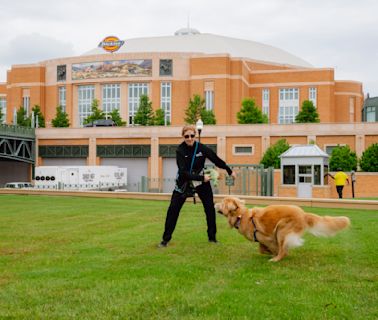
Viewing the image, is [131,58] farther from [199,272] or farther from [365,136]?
[199,272]

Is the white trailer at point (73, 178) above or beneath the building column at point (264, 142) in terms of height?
beneath

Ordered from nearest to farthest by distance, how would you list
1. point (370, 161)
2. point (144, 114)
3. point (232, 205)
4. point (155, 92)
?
point (232, 205) → point (370, 161) → point (144, 114) → point (155, 92)

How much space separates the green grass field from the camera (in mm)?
4902

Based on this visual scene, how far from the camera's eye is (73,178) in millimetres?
44438

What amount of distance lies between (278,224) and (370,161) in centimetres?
3567

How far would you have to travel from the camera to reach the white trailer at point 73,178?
44.2 meters

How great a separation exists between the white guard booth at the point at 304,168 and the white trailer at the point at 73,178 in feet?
66.3

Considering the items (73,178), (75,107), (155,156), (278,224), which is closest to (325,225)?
(278,224)

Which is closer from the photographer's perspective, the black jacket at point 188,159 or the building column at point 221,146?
the black jacket at point 188,159

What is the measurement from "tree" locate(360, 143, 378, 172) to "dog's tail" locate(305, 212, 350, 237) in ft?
116

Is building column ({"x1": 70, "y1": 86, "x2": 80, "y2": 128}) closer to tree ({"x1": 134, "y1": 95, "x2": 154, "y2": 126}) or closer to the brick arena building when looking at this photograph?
the brick arena building

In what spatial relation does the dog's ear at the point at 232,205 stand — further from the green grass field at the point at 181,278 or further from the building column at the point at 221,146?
the building column at the point at 221,146

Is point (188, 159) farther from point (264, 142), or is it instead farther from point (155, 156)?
point (155, 156)

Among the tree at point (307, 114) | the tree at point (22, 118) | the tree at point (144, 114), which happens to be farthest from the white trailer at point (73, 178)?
the tree at point (22, 118)
